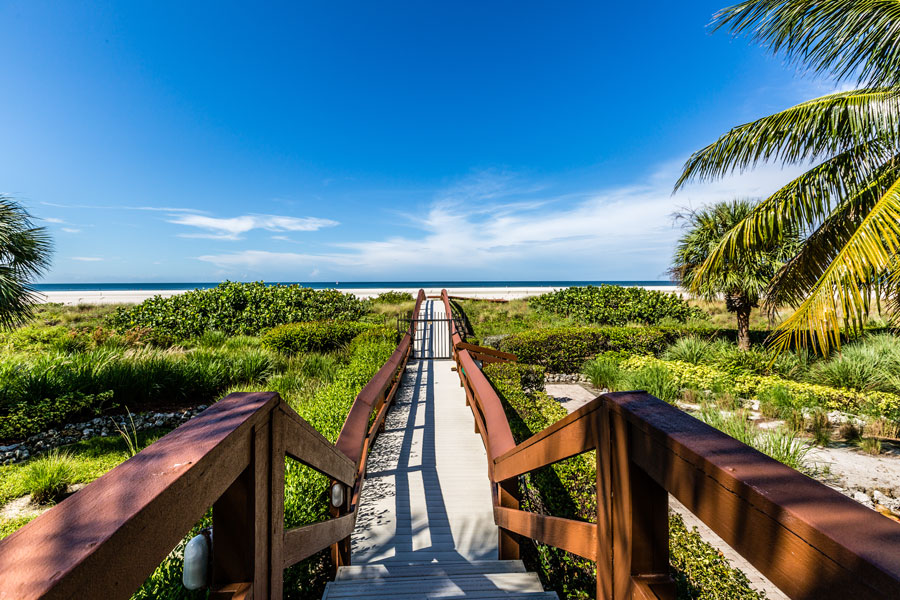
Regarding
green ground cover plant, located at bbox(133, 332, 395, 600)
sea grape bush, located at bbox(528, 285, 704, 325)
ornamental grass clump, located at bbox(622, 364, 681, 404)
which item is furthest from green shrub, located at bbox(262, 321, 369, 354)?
sea grape bush, located at bbox(528, 285, 704, 325)

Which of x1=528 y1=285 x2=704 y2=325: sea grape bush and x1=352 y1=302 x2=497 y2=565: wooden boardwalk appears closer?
x1=352 y1=302 x2=497 y2=565: wooden boardwalk

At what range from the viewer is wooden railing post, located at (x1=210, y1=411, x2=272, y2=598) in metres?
1.10

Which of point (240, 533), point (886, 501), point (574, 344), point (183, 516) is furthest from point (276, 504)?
point (574, 344)

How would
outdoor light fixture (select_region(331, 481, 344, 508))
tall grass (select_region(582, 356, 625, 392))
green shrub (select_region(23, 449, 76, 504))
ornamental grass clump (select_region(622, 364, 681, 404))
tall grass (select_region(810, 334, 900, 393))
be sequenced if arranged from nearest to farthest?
1. outdoor light fixture (select_region(331, 481, 344, 508))
2. green shrub (select_region(23, 449, 76, 504))
3. tall grass (select_region(810, 334, 900, 393))
4. ornamental grass clump (select_region(622, 364, 681, 404))
5. tall grass (select_region(582, 356, 625, 392))

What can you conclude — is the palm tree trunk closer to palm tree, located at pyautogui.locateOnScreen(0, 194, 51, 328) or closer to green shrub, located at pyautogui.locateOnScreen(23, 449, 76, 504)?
green shrub, located at pyautogui.locateOnScreen(23, 449, 76, 504)

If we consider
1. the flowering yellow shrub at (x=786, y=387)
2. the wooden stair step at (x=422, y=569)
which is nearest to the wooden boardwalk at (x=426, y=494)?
the wooden stair step at (x=422, y=569)

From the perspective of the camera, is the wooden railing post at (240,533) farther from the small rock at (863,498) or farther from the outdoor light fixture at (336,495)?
the small rock at (863,498)

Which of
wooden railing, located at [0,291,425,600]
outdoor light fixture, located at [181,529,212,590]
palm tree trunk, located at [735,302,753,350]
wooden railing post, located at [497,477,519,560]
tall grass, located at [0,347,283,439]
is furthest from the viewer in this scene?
palm tree trunk, located at [735,302,753,350]

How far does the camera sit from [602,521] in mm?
1273

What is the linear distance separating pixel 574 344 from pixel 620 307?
8743 mm

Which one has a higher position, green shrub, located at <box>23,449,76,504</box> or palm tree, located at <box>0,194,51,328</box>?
palm tree, located at <box>0,194,51,328</box>

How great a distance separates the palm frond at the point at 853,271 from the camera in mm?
4098

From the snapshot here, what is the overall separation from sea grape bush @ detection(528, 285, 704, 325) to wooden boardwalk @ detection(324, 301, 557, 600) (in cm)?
1415

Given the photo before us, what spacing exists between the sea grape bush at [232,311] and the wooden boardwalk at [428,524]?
12.9 meters
